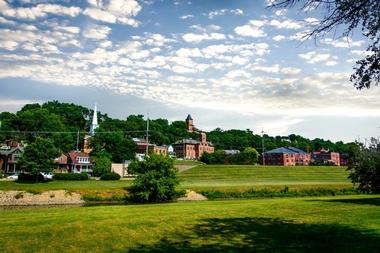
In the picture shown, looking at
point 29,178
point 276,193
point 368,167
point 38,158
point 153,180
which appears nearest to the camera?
point 368,167

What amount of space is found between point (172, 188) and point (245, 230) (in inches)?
1250

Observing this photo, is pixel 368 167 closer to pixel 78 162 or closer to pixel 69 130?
pixel 78 162

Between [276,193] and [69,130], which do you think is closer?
[276,193]

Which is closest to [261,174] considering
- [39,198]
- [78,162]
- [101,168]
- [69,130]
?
[101,168]

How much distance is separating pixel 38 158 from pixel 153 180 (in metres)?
32.9

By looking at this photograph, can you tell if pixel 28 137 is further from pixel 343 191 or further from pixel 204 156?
pixel 343 191

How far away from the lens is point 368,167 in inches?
1176

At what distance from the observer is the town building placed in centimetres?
10621

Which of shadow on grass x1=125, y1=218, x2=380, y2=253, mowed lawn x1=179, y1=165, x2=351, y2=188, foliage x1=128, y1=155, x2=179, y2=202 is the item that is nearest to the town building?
mowed lawn x1=179, y1=165, x2=351, y2=188

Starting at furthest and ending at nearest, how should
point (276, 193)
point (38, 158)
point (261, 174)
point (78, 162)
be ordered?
point (78, 162)
point (261, 174)
point (38, 158)
point (276, 193)

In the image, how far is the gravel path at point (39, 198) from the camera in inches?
1829

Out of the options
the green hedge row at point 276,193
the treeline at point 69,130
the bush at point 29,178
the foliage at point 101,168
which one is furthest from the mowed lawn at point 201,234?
the foliage at point 101,168

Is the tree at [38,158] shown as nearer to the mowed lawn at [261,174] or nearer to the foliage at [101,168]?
the foliage at [101,168]

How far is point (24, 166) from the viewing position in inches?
2534
